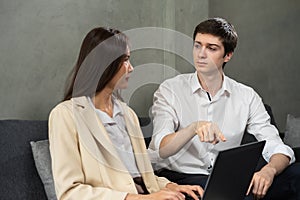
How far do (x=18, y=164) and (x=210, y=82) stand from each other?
0.99 m

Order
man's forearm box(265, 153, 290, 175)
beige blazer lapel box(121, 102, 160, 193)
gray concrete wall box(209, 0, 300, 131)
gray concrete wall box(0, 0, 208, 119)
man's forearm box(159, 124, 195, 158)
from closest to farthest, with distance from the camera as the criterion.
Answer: beige blazer lapel box(121, 102, 160, 193)
man's forearm box(159, 124, 195, 158)
man's forearm box(265, 153, 290, 175)
gray concrete wall box(0, 0, 208, 119)
gray concrete wall box(209, 0, 300, 131)

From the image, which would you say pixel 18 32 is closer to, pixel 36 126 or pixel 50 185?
pixel 36 126

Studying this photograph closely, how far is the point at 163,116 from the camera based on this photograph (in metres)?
2.49

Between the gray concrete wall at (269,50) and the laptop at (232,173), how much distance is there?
181 cm

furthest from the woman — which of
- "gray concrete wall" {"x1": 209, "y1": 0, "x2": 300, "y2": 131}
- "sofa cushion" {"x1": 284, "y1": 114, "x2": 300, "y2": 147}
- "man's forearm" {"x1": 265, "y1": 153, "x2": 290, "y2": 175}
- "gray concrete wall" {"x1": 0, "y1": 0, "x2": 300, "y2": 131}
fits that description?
"gray concrete wall" {"x1": 209, "y1": 0, "x2": 300, "y2": 131}

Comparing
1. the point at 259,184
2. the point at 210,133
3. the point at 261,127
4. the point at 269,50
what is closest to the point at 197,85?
the point at 261,127

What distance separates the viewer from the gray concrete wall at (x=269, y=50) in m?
3.67

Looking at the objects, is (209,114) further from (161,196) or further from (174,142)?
(161,196)

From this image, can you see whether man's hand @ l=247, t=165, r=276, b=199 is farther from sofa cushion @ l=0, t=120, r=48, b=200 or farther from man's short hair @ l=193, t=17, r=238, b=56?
sofa cushion @ l=0, t=120, r=48, b=200

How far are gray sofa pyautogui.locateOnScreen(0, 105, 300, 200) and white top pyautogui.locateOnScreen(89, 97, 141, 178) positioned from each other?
0.34 metres

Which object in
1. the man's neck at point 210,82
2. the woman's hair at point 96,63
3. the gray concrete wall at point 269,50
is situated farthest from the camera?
the gray concrete wall at point 269,50

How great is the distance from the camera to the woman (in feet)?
6.07

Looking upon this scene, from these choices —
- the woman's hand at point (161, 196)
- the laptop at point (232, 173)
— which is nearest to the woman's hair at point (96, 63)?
the woman's hand at point (161, 196)

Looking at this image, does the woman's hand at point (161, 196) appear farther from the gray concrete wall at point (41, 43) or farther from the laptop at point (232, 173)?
the gray concrete wall at point (41, 43)
